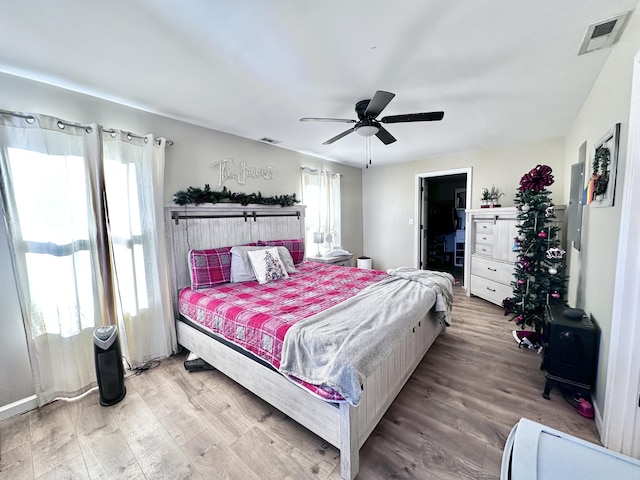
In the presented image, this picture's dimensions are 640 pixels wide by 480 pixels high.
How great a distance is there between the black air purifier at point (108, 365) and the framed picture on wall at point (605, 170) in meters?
3.77

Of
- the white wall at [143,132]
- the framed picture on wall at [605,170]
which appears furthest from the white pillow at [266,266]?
the framed picture on wall at [605,170]

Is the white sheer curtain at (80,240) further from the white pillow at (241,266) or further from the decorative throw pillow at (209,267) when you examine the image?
the white pillow at (241,266)

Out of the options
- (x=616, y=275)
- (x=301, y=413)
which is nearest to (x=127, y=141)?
(x=301, y=413)

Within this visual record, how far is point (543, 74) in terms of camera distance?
6.94ft

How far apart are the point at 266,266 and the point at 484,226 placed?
137 inches

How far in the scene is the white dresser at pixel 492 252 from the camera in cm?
362

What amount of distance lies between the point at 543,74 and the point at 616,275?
5.53 ft

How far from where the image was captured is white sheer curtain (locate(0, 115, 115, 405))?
1933mm

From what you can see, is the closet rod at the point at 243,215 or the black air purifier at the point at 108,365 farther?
the closet rod at the point at 243,215

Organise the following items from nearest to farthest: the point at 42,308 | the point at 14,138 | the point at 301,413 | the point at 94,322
→ 1. the point at 301,413
2. the point at 14,138
3. the point at 42,308
4. the point at 94,322

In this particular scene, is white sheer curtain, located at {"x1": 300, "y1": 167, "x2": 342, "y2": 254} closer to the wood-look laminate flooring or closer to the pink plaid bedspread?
the pink plaid bedspread

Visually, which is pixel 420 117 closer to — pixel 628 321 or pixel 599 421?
pixel 628 321

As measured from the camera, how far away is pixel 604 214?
6.05 feet

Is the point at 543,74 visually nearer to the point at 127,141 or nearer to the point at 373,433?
the point at 373,433
